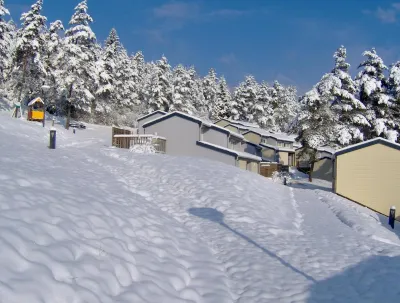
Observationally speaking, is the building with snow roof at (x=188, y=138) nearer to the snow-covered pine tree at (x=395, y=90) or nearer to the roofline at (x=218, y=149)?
the roofline at (x=218, y=149)

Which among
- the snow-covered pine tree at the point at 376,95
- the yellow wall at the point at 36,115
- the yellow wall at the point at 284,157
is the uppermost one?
the snow-covered pine tree at the point at 376,95

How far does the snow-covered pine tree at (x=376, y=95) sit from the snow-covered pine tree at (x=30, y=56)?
1560 inches

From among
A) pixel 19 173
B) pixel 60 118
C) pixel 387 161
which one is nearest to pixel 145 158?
pixel 19 173

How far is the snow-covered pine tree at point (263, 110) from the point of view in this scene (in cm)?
7381

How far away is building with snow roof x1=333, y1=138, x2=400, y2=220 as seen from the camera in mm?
23547

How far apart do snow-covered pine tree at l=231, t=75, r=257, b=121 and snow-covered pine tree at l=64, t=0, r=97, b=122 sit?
38476mm

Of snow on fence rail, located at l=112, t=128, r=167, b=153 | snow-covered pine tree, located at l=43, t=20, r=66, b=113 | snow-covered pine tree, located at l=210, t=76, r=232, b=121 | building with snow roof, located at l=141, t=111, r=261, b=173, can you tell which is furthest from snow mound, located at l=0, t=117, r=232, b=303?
snow-covered pine tree, located at l=210, t=76, r=232, b=121

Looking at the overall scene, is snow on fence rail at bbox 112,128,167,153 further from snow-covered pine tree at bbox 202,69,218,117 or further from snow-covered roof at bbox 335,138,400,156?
snow-covered pine tree at bbox 202,69,218,117

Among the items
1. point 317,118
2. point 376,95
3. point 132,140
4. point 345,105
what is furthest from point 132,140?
point 376,95

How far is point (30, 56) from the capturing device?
43.9 m

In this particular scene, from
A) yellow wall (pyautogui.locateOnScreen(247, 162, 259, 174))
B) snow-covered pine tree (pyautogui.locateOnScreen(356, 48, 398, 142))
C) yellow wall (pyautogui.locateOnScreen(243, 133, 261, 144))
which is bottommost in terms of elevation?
yellow wall (pyautogui.locateOnScreen(247, 162, 259, 174))

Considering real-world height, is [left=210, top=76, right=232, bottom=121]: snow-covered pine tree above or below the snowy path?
above

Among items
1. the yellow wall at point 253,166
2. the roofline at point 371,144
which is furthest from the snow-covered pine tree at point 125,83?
the roofline at point 371,144

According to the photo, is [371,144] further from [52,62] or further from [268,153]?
[52,62]
